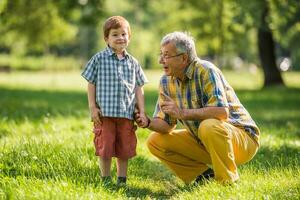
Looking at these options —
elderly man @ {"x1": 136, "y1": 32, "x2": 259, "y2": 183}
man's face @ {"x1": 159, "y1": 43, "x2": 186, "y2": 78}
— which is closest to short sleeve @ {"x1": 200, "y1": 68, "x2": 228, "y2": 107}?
elderly man @ {"x1": 136, "y1": 32, "x2": 259, "y2": 183}

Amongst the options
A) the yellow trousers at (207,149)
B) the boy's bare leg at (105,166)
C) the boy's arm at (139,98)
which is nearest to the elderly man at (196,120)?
the yellow trousers at (207,149)

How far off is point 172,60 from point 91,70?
0.83 metres

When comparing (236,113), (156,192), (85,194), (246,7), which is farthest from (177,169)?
(246,7)

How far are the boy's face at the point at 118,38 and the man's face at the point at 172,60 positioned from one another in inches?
16.0

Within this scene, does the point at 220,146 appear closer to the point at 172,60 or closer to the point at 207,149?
the point at 207,149

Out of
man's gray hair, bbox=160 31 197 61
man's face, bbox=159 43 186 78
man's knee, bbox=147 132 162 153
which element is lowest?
man's knee, bbox=147 132 162 153

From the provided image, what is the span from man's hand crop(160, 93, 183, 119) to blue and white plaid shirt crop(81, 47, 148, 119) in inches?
14.5

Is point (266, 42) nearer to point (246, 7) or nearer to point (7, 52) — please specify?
point (246, 7)

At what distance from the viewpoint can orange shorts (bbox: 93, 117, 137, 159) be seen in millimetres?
6191

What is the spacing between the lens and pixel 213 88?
19.3 feet

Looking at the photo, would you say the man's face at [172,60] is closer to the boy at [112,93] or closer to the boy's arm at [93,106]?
the boy at [112,93]

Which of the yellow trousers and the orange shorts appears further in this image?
the orange shorts

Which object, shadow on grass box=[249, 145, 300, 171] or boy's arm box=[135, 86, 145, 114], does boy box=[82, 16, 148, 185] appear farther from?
shadow on grass box=[249, 145, 300, 171]

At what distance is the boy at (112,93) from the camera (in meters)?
6.15
